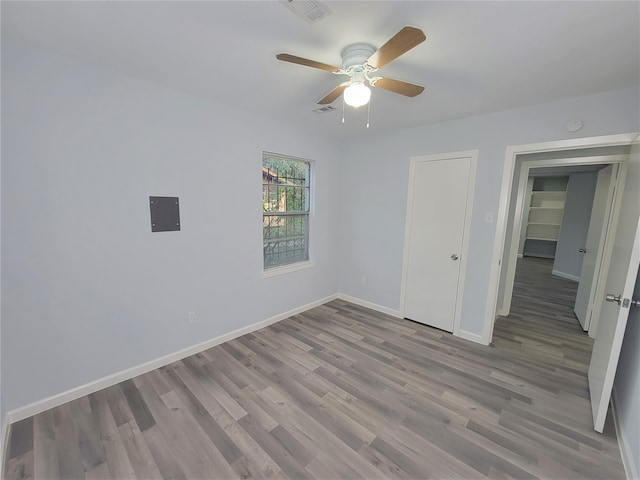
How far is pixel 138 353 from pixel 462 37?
11.0ft

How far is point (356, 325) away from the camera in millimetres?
3379

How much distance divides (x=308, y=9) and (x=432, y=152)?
234 cm

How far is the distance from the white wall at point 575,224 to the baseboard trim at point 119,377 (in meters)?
6.88

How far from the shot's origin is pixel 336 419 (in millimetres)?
1889

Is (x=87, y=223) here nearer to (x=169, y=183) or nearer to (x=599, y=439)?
(x=169, y=183)

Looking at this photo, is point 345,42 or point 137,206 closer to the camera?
point 345,42

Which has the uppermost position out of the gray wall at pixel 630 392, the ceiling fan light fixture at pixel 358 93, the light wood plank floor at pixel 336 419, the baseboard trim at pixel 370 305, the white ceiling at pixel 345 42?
the white ceiling at pixel 345 42

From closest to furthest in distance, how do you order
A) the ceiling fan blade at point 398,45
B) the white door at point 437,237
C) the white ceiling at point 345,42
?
the ceiling fan blade at point 398,45 → the white ceiling at point 345,42 → the white door at point 437,237

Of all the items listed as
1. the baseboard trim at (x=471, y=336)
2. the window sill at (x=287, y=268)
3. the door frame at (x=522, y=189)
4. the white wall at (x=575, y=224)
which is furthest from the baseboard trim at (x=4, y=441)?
the white wall at (x=575, y=224)

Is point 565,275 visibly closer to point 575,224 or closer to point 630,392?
point 575,224

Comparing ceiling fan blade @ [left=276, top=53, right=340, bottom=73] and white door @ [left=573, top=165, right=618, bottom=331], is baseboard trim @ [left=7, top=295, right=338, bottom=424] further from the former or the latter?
white door @ [left=573, top=165, right=618, bottom=331]

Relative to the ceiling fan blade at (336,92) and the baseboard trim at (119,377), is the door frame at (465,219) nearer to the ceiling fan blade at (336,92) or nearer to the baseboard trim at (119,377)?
the ceiling fan blade at (336,92)

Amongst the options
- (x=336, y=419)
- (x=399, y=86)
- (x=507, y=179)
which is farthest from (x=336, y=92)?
(x=336, y=419)

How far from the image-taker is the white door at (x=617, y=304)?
1626 millimetres
